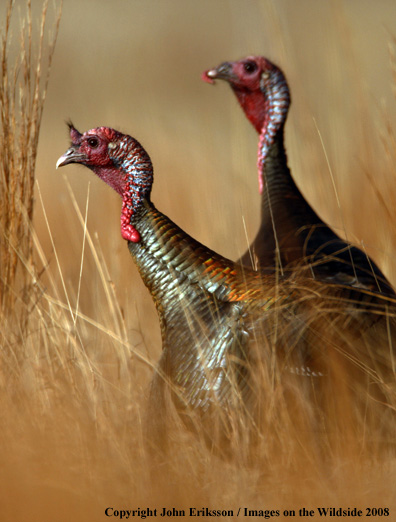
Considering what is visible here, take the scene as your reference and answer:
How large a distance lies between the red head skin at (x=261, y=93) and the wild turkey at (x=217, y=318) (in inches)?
55.6

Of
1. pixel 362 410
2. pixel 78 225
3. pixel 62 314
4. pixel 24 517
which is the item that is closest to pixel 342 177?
pixel 78 225

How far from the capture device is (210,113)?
956cm

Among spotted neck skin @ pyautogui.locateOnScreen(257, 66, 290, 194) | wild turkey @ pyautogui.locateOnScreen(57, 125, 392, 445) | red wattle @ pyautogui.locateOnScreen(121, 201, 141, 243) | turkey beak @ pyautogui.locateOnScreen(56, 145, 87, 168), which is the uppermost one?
spotted neck skin @ pyautogui.locateOnScreen(257, 66, 290, 194)

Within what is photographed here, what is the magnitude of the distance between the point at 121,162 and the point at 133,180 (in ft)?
0.31

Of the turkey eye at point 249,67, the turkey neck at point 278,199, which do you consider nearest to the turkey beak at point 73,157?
the turkey neck at point 278,199

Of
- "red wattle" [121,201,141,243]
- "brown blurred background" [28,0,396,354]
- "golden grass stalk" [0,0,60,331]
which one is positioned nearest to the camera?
"red wattle" [121,201,141,243]

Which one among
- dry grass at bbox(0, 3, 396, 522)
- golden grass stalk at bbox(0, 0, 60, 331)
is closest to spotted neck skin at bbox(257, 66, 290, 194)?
golden grass stalk at bbox(0, 0, 60, 331)

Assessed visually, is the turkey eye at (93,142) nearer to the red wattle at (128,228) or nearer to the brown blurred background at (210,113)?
the red wattle at (128,228)

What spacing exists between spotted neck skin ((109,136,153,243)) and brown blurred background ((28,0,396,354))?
600 millimetres

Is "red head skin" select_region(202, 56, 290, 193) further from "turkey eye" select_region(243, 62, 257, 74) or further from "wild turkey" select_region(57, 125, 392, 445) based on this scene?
"wild turkey" select_region(57, 125, 392, 445)

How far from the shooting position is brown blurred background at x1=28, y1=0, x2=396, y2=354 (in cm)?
487

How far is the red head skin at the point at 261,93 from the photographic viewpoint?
4.34 metres

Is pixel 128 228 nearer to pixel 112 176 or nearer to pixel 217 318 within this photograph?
pixel 112 176

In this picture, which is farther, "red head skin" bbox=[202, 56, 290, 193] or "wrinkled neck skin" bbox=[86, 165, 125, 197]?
"red head skin" bbox=[202, 56, 290, 193]
